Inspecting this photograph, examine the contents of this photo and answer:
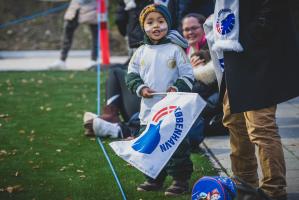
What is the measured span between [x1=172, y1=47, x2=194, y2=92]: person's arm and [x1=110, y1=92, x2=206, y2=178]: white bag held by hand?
0.72ft

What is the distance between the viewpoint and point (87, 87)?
1012cm

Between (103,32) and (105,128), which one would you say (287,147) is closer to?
(105,128)

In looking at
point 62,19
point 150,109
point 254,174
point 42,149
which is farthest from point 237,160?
point 62,19

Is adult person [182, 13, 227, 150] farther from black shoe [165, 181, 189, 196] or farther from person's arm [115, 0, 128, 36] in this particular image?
person's arm [115, 0, 128, 36]

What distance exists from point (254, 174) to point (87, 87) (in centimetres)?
613

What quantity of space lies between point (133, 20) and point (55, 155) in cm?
307

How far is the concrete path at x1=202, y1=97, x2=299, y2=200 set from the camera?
4660 millimetres

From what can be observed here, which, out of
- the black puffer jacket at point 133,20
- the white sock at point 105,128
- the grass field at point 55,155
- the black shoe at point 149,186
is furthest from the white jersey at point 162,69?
the black puffer jacket at point 133,20

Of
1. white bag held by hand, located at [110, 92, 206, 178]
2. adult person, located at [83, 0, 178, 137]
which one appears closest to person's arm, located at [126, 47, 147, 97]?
white bag held by hand, located at [110, 92, 206, 178]

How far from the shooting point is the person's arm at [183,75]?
4508mm

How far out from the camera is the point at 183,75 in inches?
180

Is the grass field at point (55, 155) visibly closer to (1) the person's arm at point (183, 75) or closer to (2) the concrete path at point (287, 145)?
(2) the concrete path at point (287, 145)

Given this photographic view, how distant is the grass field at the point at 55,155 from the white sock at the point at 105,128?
0.43 feet

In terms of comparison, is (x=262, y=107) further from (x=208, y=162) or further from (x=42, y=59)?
(x=42, y=59)
